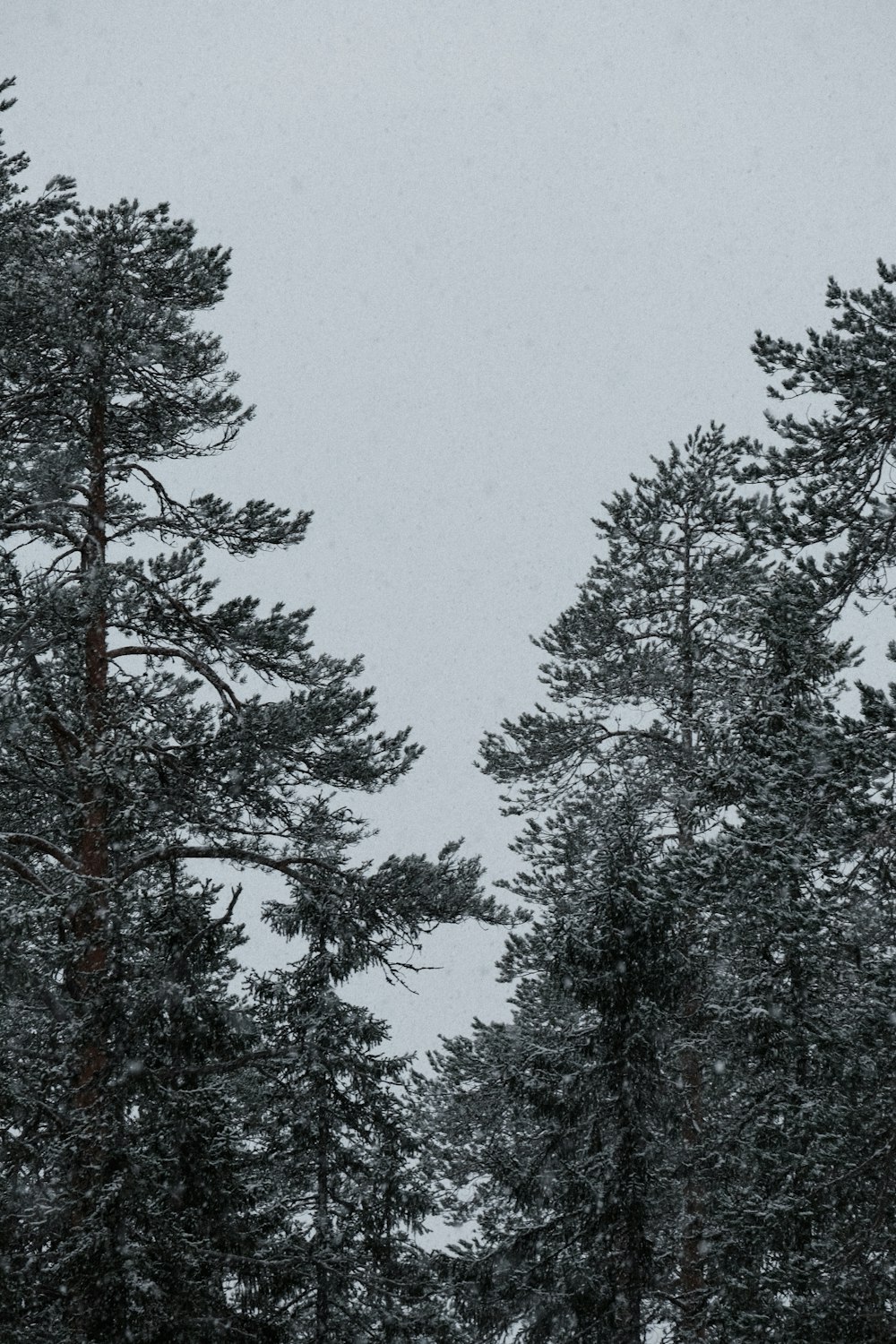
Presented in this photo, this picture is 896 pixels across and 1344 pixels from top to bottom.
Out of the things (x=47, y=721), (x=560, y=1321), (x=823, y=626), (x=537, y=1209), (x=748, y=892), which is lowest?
(x=560, y=1321)

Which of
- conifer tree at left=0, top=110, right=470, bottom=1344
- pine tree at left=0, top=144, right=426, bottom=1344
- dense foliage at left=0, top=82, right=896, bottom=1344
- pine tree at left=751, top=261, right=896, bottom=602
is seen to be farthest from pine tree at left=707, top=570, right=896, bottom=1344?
pine tree at left=0, top=144, right=426, bottom=1344

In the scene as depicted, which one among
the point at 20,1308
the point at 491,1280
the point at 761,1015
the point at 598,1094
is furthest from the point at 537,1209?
the point at 20,1308

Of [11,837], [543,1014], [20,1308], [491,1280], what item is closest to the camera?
[20,1308]

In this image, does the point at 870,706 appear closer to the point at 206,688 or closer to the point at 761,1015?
the point at 761,1015

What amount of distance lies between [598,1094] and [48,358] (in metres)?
8.26

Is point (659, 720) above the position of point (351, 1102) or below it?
above

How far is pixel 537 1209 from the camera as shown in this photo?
45.3ft

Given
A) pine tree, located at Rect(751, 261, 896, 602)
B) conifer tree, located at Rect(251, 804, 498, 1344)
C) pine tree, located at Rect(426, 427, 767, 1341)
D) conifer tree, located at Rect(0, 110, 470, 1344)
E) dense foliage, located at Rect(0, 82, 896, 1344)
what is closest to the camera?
conifer tree, located at Rect(0, 110, 470, 1344)

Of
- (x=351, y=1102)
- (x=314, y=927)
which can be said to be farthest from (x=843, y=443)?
(x=351, y=1102)

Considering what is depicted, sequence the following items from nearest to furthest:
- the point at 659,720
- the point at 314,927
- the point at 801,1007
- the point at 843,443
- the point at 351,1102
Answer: the point at 843,443 < the point at 801,1007 < the point at 351,1102 < the point at 314,927 < the point at 659,720

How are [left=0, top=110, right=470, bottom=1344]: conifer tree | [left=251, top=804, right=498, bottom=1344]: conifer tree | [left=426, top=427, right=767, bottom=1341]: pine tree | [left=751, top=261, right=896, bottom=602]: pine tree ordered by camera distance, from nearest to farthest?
[left=0, top=110, right=470, bottom=1344]: conifer tree, [left=751, top=261, right=896, bottom=602]: pine tree, [left=251, top=804, right=498, bottom=1344]: conifer tree, [left=426, top=427, right=767, bottom=1341]: pine tree

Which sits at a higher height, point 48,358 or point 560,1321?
point 48,358

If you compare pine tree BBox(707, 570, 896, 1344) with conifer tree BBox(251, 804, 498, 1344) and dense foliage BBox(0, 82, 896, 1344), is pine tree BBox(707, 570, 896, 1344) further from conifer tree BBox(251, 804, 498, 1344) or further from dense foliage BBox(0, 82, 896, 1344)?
conifer tree BBox(251, 804, 498, 1344)

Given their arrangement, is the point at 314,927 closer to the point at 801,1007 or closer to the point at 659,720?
the point at 801,1007
